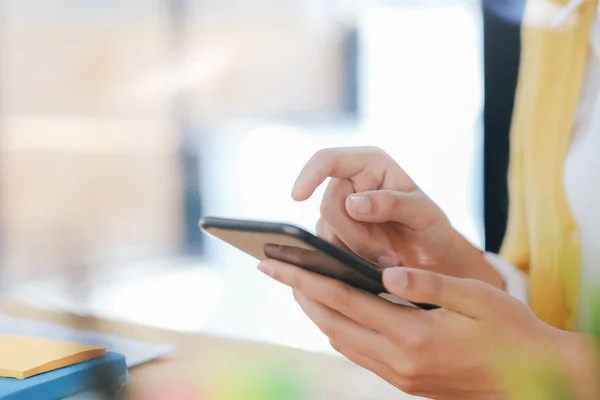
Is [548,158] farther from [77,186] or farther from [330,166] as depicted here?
[77,186]

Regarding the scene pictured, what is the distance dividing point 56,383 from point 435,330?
0.86 ft

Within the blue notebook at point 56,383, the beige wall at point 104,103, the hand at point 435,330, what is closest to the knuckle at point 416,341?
the hand at point 435,330

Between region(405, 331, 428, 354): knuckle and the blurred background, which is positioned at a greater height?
the blurred background

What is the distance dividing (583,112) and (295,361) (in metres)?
0.39

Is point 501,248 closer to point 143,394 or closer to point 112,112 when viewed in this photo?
point 143,394

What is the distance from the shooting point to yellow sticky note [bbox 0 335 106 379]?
45cm

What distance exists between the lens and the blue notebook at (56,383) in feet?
1.38

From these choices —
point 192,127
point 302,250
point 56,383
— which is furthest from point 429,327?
point 192,127

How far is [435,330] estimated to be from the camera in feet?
1.41

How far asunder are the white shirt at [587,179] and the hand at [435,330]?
7.7 inches

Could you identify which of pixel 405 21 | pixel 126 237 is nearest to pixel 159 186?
pixel 126 237

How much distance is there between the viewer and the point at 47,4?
3.44 feet

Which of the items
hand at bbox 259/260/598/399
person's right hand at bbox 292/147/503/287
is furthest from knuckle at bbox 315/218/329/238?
hand at bbox 259/260/598/399

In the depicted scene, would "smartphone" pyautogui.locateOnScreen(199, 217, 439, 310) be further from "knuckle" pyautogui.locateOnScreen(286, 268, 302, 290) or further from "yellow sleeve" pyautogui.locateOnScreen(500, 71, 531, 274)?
"yellow sleeve" pyautogui.locateOnScreen(500, 71, 531, 274)
